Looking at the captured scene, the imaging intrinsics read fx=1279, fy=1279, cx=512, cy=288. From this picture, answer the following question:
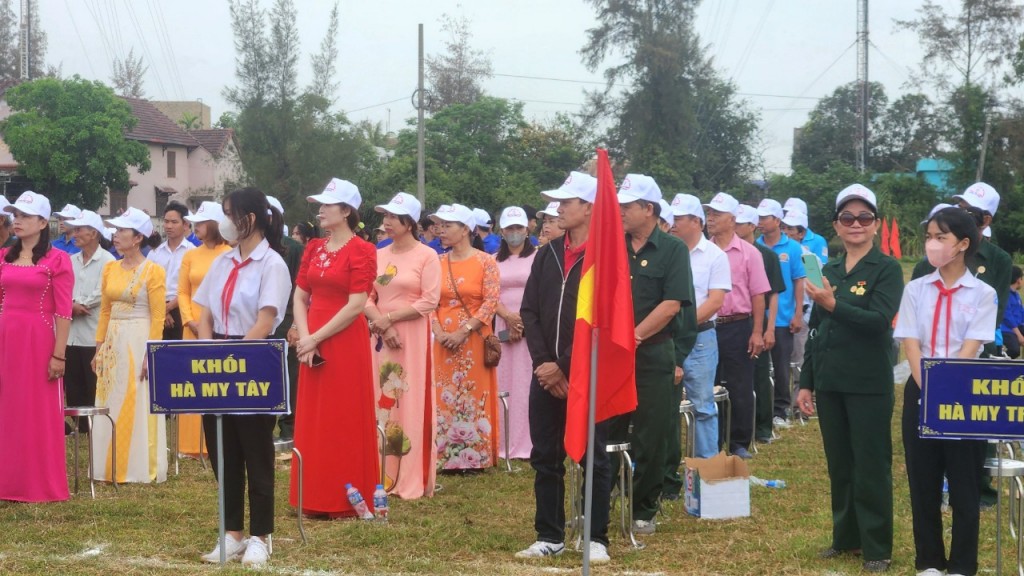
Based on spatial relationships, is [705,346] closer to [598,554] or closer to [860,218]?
[598,554]

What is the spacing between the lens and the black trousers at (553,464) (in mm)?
7137

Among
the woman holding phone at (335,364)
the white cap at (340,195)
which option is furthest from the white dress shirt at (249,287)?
the white cap at (340,195)

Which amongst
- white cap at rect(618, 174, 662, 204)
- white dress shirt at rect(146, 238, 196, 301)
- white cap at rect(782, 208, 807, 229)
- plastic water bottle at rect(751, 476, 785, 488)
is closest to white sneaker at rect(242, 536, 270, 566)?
white cap at rect(618, 174, 662, 204)

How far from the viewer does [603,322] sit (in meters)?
6.43

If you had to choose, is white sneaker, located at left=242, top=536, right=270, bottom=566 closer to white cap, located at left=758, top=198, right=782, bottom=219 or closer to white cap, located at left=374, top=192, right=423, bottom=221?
white cap, located at left=374, top=192, right=423, bottom=221

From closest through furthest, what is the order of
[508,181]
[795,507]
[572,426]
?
[572,426], [795,507], [508,181]

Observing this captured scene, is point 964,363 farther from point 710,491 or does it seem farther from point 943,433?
point 710,491

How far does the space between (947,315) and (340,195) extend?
13.0ft

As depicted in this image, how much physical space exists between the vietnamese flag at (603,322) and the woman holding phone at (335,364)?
1.99 m

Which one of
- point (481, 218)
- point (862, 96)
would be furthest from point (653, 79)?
point (481, 218)

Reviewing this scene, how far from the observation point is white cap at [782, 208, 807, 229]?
13984mm

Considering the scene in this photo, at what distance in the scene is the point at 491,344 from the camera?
11.1 metres

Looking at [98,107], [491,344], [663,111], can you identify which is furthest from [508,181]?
[491,344]

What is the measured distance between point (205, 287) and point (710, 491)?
3.52m
